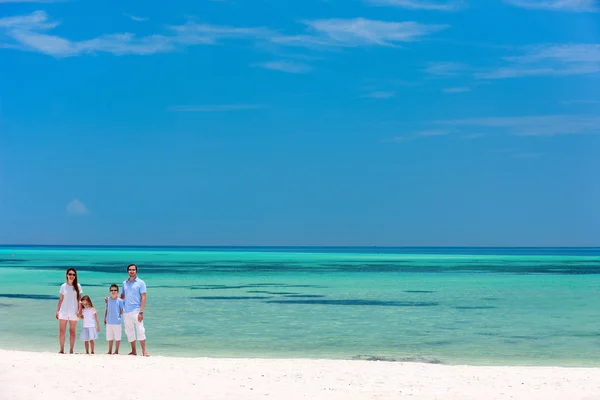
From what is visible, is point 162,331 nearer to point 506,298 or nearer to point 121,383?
point 121,383

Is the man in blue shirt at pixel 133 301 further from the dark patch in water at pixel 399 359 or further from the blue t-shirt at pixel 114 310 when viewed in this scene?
the dark patch in water at pixel 399 359

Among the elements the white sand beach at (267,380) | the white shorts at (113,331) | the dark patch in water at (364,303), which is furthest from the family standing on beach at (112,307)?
the dark patch in water at (364,303)

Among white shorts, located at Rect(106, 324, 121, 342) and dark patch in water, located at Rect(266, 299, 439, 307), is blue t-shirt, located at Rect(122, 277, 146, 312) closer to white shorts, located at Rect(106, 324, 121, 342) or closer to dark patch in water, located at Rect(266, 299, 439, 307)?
white shorts, located at Rect(106, 324, 121, 342)

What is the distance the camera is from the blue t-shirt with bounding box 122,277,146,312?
45.0 feet

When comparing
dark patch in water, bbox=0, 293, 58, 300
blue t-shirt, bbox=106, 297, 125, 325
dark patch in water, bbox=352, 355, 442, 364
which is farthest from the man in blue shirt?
dark patch in water, bbox=0, 293, 58, 300

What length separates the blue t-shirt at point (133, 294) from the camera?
13711mm

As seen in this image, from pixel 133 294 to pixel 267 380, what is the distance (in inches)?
131

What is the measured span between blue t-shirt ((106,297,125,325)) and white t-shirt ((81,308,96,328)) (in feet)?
1.06

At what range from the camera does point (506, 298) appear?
34781 millimetres

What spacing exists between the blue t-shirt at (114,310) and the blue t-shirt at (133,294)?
0.94 ft

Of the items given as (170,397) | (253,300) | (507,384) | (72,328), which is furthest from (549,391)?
(253,300)

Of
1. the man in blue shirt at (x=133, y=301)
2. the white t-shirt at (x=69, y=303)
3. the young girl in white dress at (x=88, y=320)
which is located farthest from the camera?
the young girl in white dress at (x=88, y=320)

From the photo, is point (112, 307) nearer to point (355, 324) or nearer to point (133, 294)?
point (133, 294)

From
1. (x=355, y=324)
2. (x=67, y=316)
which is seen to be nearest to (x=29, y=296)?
(x=355, y=324)
